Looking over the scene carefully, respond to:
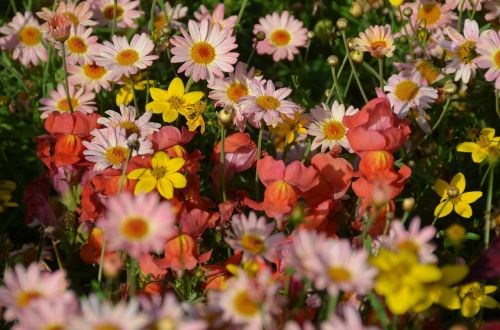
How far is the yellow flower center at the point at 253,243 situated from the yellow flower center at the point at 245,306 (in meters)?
0.20

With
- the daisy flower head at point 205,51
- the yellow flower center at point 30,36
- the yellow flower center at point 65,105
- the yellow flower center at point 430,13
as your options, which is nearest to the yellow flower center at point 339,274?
the daisy flower head at point 205,51

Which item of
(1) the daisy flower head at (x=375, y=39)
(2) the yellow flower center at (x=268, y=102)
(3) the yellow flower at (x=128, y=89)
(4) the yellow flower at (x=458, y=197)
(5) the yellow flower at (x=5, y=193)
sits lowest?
(5) the yellow flower at (x=5, y=193)

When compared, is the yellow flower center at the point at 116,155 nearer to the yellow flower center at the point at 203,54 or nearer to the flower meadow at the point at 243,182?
the flower meadow at the point at 243,182

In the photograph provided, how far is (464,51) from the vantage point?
2197 millimetres

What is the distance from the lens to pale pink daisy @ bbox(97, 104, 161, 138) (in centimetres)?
196

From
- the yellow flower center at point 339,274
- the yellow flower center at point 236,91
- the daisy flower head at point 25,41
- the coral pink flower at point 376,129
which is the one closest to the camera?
the yellow flower center at point 339,274

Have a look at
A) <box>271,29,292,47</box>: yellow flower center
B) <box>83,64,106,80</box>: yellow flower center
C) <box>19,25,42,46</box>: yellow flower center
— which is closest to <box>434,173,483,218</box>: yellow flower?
<box>271,29,292,47</box>: yellow flower center

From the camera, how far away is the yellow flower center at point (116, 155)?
1.89 m

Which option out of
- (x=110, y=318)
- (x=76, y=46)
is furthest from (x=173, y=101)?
(x=110, y=318)

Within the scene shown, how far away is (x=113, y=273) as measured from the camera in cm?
126

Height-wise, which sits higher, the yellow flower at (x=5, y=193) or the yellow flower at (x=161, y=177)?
the yellow flower at (x=161, y=177)

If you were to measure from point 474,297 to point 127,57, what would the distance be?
1.11 meters

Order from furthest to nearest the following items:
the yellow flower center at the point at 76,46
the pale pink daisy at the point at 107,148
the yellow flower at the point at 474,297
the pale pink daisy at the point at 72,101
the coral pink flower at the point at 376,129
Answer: the yellow flower center at the point at 76,46 → the pale pink daisy at the point at 72,101 → the pale pink daisy at the point at 107,148 → the coral pink flower at the point at 376,129 → the yellow flower at the point at 474,297

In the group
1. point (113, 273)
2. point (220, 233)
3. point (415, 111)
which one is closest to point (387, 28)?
point (415, 111)
